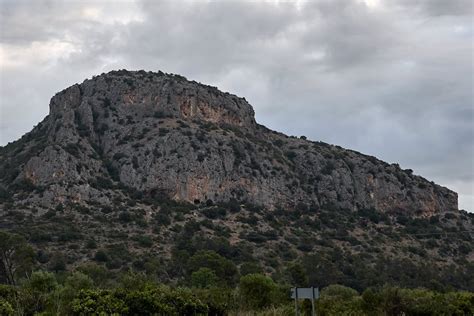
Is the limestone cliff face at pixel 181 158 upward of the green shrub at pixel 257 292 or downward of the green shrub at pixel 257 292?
upward

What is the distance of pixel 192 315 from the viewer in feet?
93.9

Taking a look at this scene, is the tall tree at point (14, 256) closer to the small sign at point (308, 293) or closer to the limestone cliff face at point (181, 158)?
the limestone cliff face at point (181, 158)

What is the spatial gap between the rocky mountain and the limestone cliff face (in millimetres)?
279

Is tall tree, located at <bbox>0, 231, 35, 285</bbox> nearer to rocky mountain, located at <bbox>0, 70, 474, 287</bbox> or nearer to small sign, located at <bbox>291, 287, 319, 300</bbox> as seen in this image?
rocky mountain, located at <bbox>0, 70, 474, 287</bbox>

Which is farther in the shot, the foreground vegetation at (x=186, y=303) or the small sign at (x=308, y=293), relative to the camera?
the foreground vegetation at (x=186, y=303)

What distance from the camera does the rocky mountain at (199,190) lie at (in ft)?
269

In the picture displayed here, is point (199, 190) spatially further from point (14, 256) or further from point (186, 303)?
point (186, 303)

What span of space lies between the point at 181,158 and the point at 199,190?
6967mm

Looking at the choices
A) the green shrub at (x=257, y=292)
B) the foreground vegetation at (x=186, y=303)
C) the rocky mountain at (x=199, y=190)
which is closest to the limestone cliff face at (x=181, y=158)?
the rocky mountain at (x=199, y=190)

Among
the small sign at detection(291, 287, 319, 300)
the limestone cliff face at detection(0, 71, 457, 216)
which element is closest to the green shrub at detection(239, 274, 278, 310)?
the small sign at detection(291, 287, 319, 300)

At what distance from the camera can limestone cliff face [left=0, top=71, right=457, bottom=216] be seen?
333ft

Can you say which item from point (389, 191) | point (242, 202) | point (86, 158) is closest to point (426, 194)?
point (389, 191)

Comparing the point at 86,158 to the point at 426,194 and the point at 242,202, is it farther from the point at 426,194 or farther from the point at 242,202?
the point at 426,194

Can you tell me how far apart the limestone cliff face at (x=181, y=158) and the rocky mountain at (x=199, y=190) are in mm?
279
